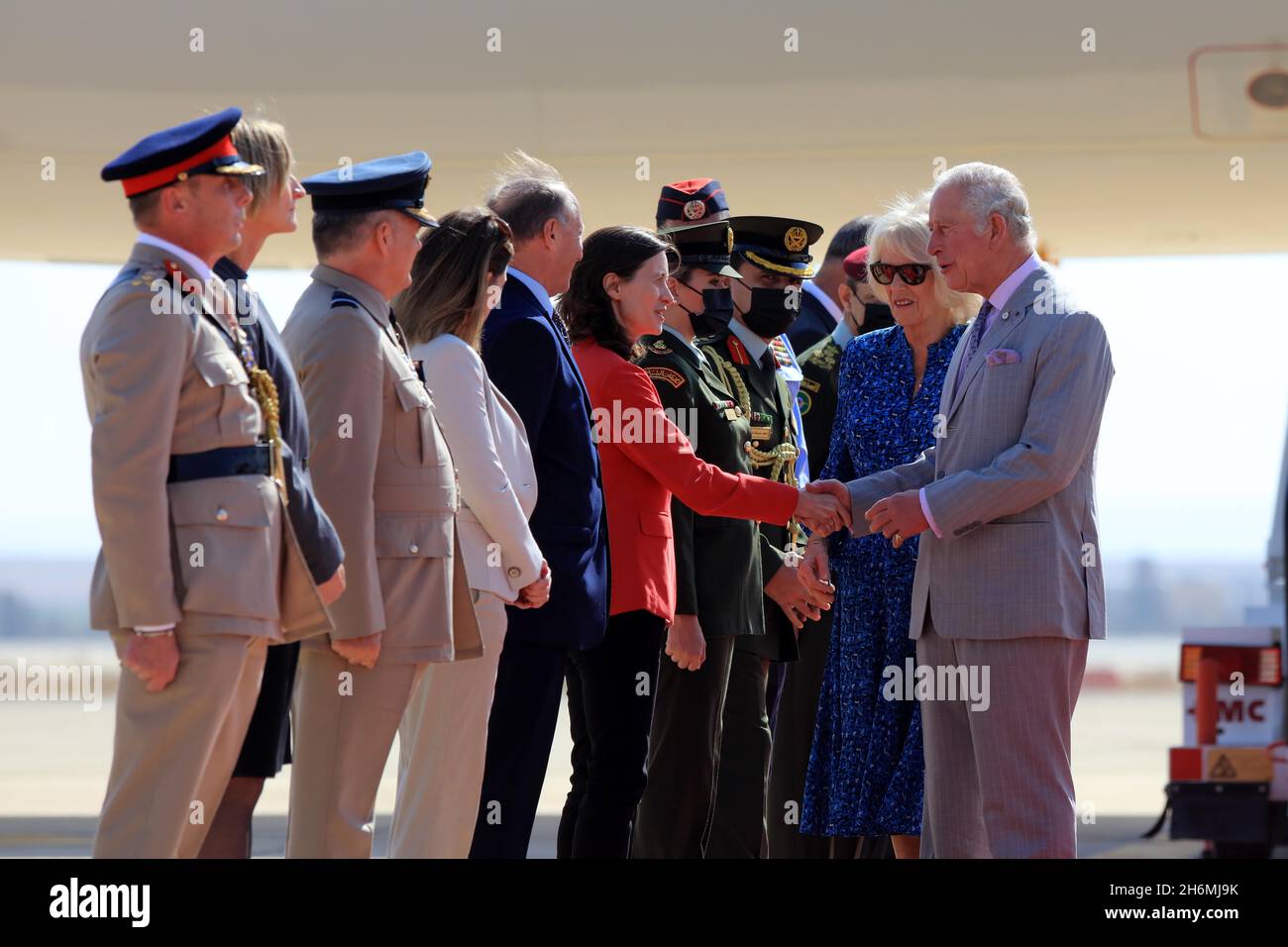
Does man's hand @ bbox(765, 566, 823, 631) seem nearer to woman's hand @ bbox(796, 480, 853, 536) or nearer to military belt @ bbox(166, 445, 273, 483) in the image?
woman's hand @ bbox(796, 480, 853, 536)

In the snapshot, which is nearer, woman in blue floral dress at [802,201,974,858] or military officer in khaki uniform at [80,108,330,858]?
military officer in khaki uniform at [80,108,330,858]

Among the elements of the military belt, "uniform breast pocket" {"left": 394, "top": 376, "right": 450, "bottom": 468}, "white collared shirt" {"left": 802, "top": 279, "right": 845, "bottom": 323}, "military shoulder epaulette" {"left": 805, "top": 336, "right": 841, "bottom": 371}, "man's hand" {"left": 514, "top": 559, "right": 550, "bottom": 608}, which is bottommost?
"man's hand" {"left": 514, "top": 559, "right": 550, "bottom": 608}

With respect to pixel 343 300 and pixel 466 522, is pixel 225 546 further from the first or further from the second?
pixel 466 522

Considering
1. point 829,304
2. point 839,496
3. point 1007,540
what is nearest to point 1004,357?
point 1007,540

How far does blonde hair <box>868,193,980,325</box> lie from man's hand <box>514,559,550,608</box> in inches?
48.1

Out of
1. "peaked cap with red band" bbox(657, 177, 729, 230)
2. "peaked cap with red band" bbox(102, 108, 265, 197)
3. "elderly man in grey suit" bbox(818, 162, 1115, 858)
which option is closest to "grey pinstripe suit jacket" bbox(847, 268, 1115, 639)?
"elderly man in grey suit" bbox(818, 162, 1115, 858)

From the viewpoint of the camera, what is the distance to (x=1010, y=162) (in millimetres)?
7082

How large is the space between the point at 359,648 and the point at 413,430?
37 centimetres

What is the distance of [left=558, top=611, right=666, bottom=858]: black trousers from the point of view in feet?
10.5

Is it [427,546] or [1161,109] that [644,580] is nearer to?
[427,546]

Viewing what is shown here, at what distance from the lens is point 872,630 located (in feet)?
12.1

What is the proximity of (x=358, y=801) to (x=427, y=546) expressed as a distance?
43 centimetres

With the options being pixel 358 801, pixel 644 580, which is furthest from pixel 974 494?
pixel 358 801

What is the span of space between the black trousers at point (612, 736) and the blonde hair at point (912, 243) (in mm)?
1007
